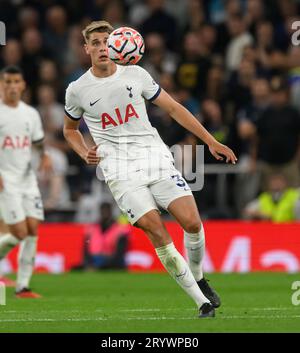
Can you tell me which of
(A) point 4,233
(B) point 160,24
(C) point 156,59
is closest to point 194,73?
(C) point 156,59

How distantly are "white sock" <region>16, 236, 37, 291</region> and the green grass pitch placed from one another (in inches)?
A: 11.2

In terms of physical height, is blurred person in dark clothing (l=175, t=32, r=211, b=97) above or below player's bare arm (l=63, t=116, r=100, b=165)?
below

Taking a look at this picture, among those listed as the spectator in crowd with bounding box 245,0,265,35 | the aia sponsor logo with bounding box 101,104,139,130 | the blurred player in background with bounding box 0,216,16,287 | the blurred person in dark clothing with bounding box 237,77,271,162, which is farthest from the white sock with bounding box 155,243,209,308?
the spectator in crowd with bounding box 245,0,265,35

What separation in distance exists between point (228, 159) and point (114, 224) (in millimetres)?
9688

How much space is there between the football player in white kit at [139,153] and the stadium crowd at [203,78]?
316 inches

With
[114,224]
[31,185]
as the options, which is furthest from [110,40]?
[114,224]

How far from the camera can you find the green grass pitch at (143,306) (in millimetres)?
9859

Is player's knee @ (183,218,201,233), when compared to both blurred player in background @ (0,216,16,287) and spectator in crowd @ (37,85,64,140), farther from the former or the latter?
spectator in crowd @ (37,85,64,140)

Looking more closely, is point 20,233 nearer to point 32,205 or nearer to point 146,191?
point 32,205

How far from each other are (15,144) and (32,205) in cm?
84

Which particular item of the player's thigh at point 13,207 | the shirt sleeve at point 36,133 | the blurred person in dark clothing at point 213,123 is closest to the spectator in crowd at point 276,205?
the blurred person in dark clothing at point 213,123

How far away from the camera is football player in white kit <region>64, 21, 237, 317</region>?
1037 cm

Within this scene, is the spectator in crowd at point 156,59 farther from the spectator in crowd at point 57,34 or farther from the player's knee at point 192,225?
the player's knee at point 192,225
